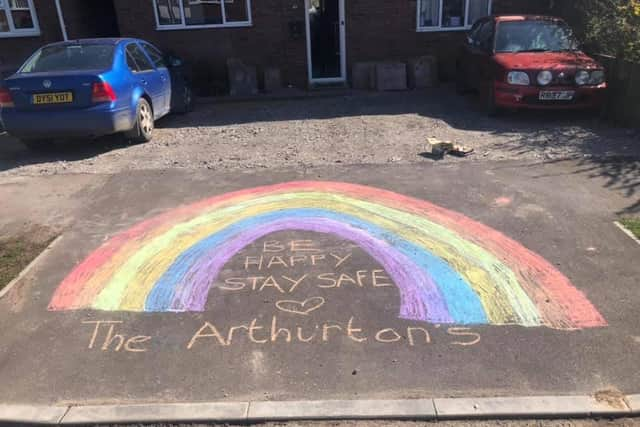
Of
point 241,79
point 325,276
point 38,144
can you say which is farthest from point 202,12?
point 325,276

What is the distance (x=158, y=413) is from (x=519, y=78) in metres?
8.12

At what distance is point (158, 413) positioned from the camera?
2.95m

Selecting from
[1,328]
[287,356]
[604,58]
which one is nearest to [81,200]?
[1,328]

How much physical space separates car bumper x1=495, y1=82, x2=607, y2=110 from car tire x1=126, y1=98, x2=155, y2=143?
6.24 m

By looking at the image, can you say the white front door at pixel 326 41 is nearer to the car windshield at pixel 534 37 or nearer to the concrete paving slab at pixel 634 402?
the car windshield at pixel 534 37

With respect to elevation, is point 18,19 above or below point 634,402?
above

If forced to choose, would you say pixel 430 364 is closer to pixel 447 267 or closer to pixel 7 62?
pixel 447 267

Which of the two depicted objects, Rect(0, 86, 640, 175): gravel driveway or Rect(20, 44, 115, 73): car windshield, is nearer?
Rect(0, 86, 640, 175): gravel driveway

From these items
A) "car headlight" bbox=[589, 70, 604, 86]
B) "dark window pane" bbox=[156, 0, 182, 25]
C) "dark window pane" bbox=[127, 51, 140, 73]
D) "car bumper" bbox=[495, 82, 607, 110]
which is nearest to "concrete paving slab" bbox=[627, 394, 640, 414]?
"car bumper" bbox=[495, 82, 607, 110]

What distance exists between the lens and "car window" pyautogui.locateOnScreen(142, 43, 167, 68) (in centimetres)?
967

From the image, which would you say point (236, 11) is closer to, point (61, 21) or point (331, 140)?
point (61, 21)

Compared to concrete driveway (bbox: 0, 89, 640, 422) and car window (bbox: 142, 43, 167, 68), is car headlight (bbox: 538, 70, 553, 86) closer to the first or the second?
concrete driveway (bbox: 0, 89, 640, 422)

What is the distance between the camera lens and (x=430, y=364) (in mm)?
3264

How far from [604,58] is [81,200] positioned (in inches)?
362
